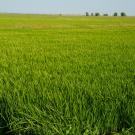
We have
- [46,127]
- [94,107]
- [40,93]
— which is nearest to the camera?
[46,127]

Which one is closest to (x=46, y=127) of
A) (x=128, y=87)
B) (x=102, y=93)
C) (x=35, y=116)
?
(x=35, y=116)

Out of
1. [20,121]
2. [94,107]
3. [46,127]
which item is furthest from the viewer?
[94,107]

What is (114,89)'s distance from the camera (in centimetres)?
529

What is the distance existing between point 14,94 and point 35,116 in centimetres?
84

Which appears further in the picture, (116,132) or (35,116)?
(116,132)

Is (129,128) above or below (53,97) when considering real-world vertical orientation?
below

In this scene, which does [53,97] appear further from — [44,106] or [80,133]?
[80,133]

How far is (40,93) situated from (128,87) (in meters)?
1.37

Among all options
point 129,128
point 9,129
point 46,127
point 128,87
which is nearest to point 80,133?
point 46,127

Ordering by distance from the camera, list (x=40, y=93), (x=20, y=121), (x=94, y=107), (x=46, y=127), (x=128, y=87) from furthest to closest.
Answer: (x=128, y=87), (x=40, y=93), (x=94, y=107), (x=20, y=121), (x=46, y=127)

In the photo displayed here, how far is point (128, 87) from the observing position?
553 centimetres

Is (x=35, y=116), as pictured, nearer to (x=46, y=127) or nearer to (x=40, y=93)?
(x=46, y=127)

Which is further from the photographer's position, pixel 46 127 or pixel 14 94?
pixel 14 94

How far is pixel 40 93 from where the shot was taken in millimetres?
5035
